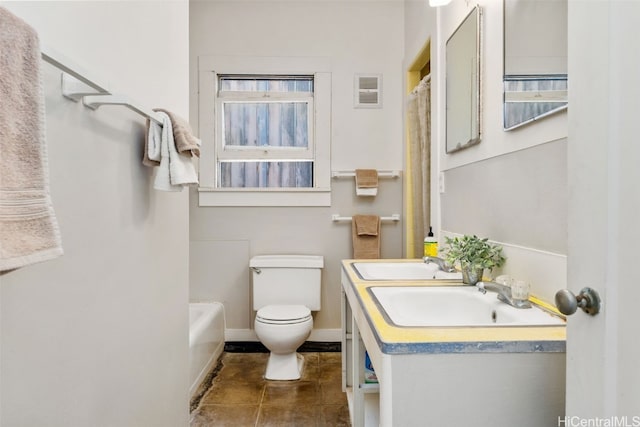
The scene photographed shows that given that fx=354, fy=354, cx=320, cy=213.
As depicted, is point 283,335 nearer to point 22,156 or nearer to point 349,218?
point 349,218

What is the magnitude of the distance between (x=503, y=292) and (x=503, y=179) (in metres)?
0.45

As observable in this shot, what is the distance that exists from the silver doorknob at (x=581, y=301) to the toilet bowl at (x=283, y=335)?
1666 millimetres

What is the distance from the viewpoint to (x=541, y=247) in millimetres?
1088

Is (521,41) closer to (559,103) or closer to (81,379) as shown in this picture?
(559,103)

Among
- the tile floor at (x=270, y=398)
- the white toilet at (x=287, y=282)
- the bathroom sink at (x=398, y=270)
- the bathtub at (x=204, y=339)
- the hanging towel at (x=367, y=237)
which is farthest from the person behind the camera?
the hanging towel at (x=367, y=237)

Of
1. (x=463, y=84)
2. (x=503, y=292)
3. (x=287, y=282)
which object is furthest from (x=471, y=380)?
(x=287, y=282)

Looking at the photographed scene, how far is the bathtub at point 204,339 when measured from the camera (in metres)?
1.98

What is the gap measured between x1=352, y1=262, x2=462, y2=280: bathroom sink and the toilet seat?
0.61 meters

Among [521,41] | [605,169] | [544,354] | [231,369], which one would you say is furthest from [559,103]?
[231,369]

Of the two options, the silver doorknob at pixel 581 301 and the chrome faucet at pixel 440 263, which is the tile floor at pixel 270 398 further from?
the silver doorknob at pixel 581 301

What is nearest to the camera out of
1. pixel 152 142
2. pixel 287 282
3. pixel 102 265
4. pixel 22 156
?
pixel 22 156

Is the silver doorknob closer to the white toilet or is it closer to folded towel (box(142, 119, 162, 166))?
folded towel (box(142, 119, 162, 166))

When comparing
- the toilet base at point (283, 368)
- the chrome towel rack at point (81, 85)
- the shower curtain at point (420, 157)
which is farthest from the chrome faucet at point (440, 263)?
the chrome towel rack at point (81, 85)

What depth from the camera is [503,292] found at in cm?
108
